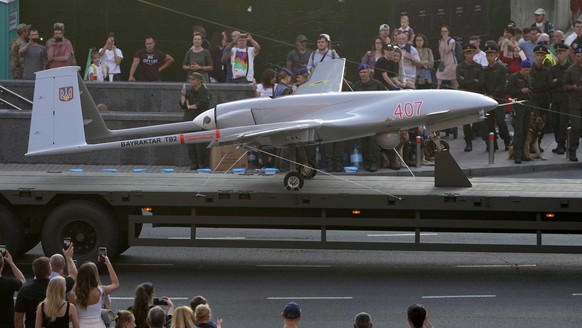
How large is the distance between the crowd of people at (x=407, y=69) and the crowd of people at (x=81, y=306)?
11947mm

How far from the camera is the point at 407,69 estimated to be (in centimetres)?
2783

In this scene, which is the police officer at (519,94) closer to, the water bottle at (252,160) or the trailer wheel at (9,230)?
the water bottle at (252,160)

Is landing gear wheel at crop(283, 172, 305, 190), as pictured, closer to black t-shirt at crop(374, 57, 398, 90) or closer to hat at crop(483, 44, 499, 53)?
black t-shirt at crop(374, 57, 398, 90)

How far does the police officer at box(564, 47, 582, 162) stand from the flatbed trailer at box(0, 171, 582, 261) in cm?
851

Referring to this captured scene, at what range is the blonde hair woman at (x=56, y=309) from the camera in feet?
37.6

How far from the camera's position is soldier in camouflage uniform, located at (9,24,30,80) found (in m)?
29.5

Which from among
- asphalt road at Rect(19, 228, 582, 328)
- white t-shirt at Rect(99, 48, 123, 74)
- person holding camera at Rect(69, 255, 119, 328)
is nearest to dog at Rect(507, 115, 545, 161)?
asphalt road at Rect(19, 228, 582, 328)

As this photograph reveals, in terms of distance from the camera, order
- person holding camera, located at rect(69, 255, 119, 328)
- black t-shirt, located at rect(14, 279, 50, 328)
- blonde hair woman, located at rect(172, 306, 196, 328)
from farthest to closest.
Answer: black t-shirt, located at rect(14, 279, 50, 328)
person holding camera, located at rect(69, 255, 119, 328)
blonde hair woman, located at rect(172, 306, 196, 328)

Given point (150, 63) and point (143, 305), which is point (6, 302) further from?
point (150, 63)

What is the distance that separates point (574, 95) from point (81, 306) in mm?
16510

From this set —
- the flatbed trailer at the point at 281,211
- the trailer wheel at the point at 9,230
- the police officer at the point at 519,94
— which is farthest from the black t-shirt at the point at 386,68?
the trailer wheel at the point at 9,230

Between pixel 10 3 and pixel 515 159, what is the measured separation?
540 inches

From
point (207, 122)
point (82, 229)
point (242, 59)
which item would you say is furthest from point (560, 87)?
point (82, 229)

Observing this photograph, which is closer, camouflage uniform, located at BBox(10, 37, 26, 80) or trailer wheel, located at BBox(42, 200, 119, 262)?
trailer wheel, located at BBox(42, 200, 119, 262)
